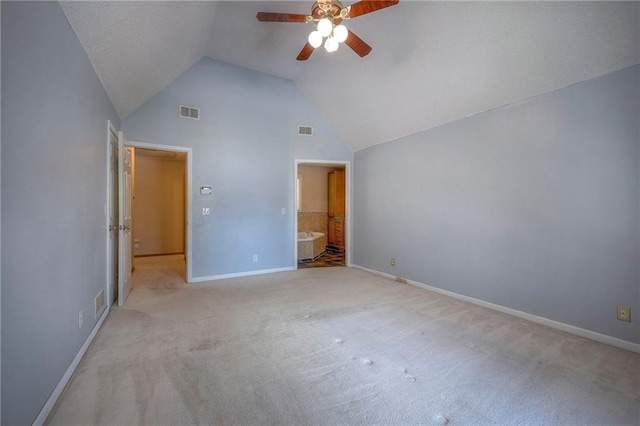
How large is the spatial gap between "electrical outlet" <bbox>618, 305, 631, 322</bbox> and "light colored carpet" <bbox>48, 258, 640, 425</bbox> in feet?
0.88

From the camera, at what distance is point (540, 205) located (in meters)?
2.85

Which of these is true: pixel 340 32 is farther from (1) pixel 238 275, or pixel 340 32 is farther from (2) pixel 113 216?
(1) pixel 238 275

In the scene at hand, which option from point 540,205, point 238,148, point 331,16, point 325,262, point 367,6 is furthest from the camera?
point 325,262

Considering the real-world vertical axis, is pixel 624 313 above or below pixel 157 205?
below

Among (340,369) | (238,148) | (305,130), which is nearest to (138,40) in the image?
(238,148)

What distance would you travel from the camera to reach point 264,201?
191 inches

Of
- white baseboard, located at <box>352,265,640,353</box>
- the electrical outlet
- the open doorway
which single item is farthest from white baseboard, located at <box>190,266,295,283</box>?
the electrical outlet

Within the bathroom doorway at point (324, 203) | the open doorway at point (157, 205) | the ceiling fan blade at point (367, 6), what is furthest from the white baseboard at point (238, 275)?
the ceiling fan blade at point (367, 6)

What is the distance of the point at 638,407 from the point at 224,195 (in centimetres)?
471

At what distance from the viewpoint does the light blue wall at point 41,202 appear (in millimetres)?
1220

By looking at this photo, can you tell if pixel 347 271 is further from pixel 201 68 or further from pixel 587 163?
pixel 201 68

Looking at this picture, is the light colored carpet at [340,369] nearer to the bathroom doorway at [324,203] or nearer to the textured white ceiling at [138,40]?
the textured white ceiling at [138,40]

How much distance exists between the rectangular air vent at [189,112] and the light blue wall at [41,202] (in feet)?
6.40

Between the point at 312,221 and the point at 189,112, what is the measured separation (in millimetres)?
4819
